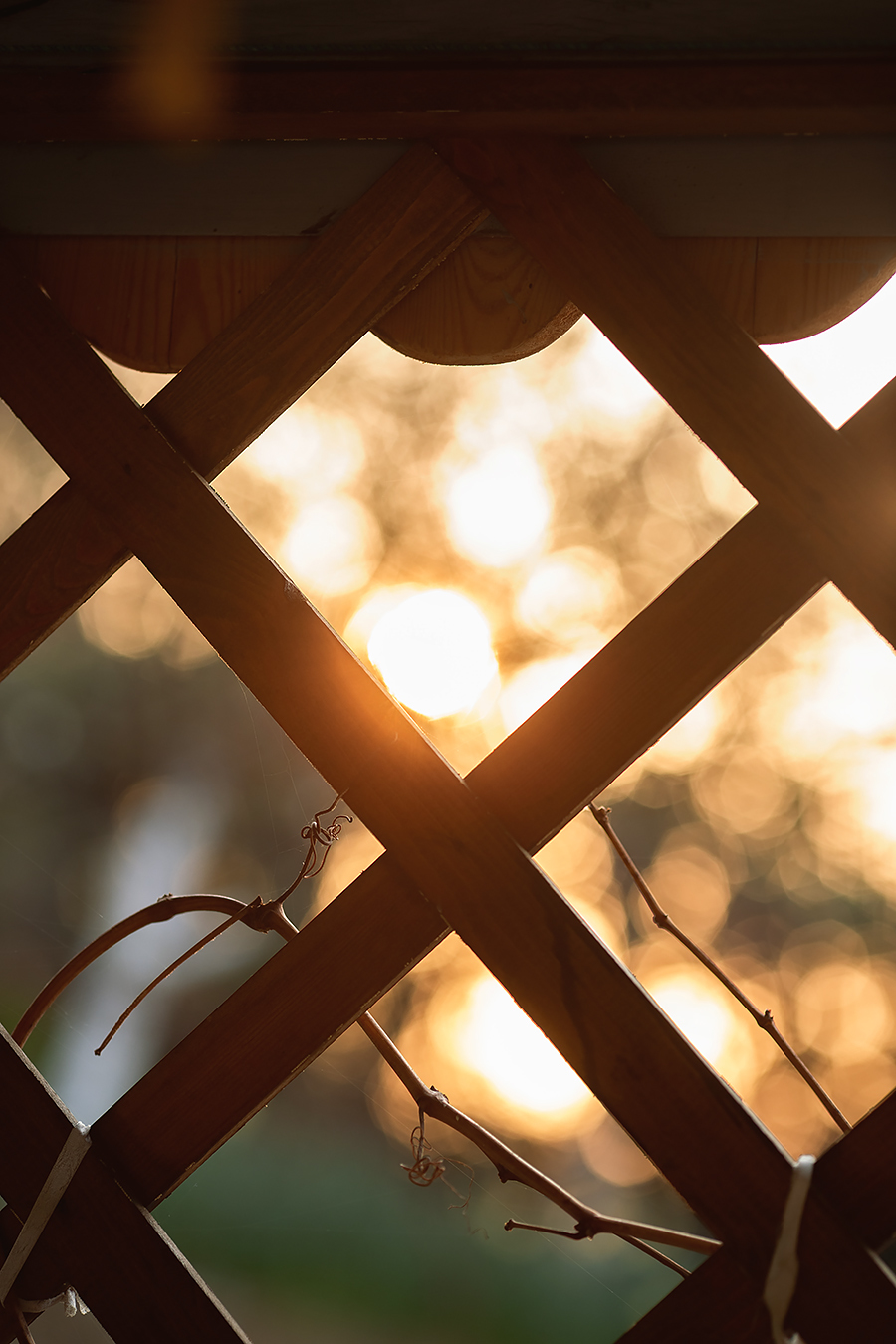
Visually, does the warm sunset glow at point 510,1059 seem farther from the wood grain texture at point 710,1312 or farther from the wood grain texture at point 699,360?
the wood grain texture at point 699,360

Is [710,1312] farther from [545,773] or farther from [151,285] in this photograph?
[151,285]

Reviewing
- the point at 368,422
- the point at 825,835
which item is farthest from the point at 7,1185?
the point at 825,835

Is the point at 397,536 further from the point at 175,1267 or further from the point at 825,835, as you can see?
the point at 175,1267

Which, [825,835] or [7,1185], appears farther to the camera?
[825,835]

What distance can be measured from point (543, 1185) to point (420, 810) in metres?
0.29

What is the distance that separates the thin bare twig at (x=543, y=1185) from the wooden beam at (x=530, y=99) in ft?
2.11

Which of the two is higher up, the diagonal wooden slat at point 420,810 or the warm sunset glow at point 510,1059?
the diagonal wooden slat at point 420,810

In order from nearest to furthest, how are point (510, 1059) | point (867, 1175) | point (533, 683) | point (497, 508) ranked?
point (867, 1175) → point (510, 1059) → point (533, 683) → point (497, 508)

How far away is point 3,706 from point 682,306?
9.76 ft

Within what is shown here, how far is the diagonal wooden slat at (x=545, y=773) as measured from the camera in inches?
20.3

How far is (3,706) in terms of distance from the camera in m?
2.94

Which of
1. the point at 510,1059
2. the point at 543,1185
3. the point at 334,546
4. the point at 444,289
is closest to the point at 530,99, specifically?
the point at 444,289

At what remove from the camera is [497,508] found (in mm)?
2338

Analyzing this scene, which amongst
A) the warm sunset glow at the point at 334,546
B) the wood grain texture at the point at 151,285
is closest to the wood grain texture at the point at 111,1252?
the wood grain texture at the point at 151,285
